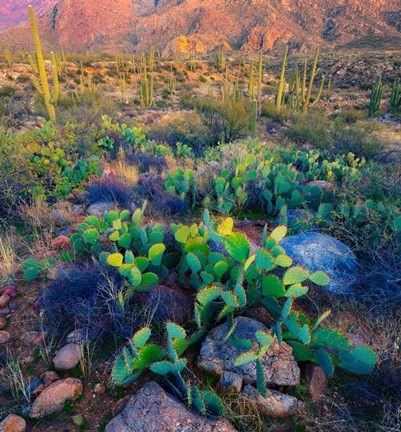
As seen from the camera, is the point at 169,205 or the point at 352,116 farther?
the point at 352,116

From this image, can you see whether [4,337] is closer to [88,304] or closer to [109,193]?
[88,304]

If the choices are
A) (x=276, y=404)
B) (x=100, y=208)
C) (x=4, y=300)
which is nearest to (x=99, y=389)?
(x=276, y=404)

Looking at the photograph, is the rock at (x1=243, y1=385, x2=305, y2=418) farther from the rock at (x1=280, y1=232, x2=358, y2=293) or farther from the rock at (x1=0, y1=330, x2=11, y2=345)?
the rock at (x1=0, y1=330, x2=11, y2=345)

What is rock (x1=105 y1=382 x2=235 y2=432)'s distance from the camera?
5.63 ft

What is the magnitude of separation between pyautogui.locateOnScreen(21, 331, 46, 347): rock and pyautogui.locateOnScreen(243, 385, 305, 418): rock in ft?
5.35

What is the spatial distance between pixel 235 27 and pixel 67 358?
347 feet

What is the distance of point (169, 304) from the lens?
102 inches

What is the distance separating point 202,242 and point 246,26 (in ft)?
338

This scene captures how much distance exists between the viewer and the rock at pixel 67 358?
2.24m

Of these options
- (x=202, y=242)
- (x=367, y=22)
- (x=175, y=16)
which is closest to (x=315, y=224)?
(x=202, y=242)

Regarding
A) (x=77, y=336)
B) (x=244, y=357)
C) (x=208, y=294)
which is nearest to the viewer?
(x=244, y=357)

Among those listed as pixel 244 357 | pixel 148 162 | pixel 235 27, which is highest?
pixel 235 27

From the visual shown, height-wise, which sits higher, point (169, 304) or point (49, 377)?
point (169, 304)

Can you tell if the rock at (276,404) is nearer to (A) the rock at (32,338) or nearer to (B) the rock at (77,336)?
(B) the rock at (77,336)
